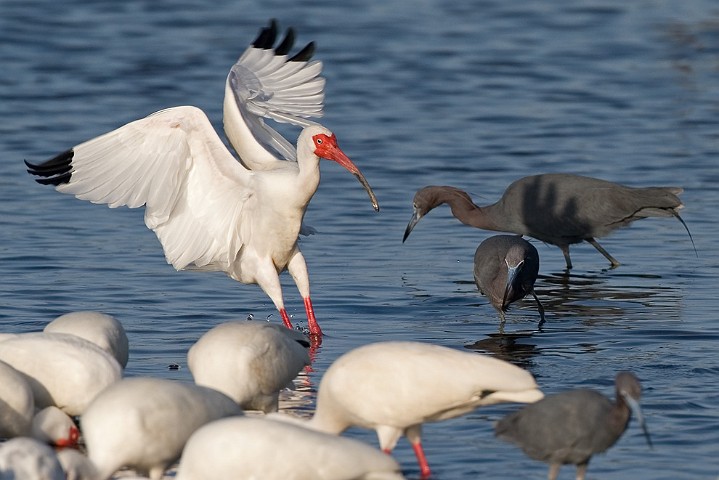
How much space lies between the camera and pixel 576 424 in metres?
5.93

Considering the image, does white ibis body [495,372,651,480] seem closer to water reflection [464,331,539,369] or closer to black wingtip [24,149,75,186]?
water reflection [464,331,539,369]

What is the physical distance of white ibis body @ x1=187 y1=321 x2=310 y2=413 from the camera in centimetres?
680

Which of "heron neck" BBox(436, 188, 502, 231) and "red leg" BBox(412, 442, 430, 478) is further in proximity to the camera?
"heron neck" BBox(436, 188, 502, 231)

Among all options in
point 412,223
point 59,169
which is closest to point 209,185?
point 59,169

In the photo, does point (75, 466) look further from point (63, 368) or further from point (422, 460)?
point (422, 460)

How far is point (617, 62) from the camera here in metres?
20.6

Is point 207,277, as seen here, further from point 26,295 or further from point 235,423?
point 235,423

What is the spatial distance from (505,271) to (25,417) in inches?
158

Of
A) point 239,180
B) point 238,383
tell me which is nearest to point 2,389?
point 238,383

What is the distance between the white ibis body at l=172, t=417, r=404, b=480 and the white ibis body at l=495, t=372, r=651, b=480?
2.40 ft

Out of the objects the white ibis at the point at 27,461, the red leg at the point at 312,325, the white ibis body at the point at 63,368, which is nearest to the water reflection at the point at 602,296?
the red leg at the point at 312,325

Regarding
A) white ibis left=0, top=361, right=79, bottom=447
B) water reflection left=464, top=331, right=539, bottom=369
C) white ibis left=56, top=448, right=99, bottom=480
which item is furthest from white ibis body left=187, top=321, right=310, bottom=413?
water reflection left=464, top=331, right=539, bottom=369

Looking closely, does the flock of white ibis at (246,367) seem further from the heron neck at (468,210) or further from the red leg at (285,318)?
the heron neck at (468,210)

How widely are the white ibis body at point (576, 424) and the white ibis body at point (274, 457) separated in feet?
2.40
